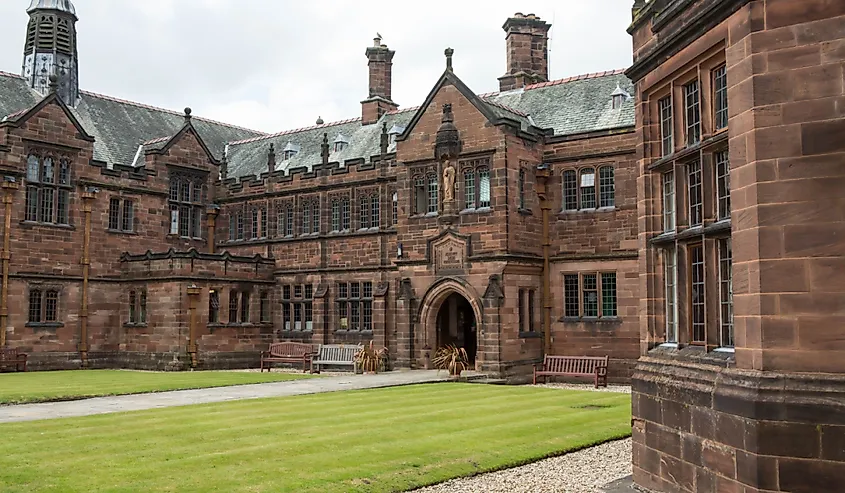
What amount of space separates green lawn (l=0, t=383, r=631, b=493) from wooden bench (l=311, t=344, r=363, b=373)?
1051 cm

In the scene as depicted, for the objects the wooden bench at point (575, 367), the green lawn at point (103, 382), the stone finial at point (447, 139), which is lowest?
the green lawn at point (103, 382)

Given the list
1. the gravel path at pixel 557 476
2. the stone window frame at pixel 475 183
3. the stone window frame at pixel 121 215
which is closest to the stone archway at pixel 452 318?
the stone window frame at pixel 475 183

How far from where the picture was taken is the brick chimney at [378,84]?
37.9 metres

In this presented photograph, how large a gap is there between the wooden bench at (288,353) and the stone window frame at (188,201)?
6.86 meters

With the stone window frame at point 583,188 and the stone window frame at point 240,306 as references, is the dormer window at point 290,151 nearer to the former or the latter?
the stone window frame at point 240,306

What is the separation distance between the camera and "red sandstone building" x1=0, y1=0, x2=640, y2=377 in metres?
27.6

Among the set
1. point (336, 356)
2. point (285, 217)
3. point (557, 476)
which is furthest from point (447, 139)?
point (557, 476)

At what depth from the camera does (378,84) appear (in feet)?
126

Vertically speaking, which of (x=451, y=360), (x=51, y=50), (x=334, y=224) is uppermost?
(x=51, y=50)

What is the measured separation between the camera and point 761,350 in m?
7.42

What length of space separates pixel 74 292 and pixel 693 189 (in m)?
28.5

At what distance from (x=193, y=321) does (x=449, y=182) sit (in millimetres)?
11129

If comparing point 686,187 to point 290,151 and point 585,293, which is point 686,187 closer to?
point 585,293

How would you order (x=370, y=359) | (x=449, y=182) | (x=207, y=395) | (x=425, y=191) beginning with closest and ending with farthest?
(x=207, y=395) < (x=449, y=182) < (x=370, y=359) < (x=425, y=191)
